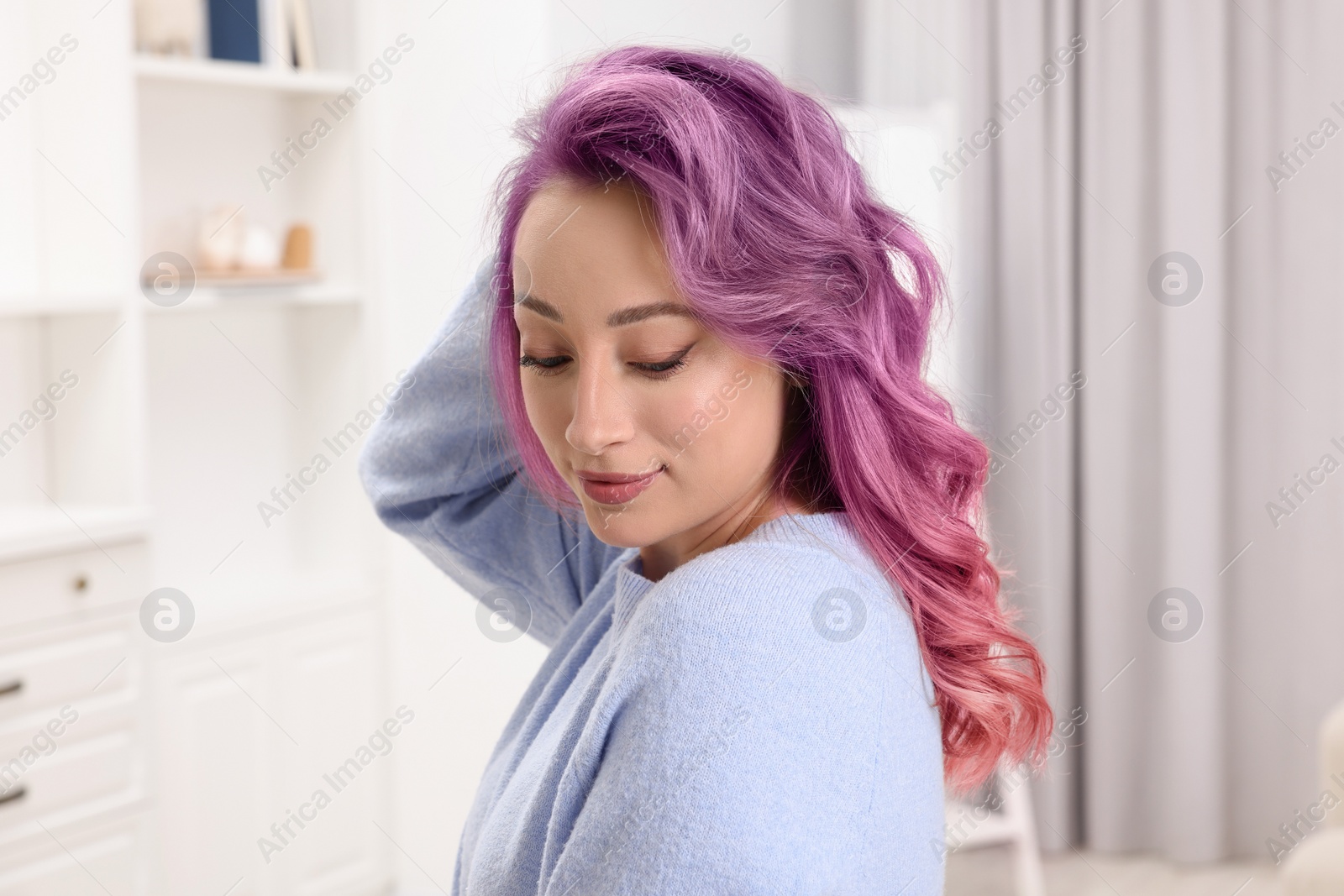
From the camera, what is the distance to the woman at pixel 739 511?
0.64 metres

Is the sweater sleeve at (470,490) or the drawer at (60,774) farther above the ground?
the sweater sleeve at (470,490)

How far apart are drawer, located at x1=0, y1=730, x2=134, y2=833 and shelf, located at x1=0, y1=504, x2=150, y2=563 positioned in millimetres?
339

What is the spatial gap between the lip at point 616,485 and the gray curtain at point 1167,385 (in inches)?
81.2

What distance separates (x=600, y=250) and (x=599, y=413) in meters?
0.10

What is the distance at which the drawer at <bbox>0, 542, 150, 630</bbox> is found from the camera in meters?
2.12

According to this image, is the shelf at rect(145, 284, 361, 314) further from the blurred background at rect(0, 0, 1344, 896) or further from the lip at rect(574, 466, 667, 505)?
the lip at rect(574, 466, 667, 505)

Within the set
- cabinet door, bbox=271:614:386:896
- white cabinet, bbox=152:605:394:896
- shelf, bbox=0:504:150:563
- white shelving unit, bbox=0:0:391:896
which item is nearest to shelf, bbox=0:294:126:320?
white shelving unit, bbox=0:0:391:896

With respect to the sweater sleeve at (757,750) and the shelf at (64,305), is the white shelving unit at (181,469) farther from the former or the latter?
the sweater sleeve at (757,750)

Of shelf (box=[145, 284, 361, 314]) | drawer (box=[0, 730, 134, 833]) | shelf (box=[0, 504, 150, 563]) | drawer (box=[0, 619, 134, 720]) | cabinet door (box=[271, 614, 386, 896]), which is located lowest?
cabinet door (box=[271, 614, 386, 896])

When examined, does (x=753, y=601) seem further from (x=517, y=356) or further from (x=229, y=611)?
(x=229, y=611)

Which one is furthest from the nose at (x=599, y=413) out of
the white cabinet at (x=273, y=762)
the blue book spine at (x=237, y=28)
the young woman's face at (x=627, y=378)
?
the blue book spine at (x=237, y=28)

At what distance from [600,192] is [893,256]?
232 millimetres

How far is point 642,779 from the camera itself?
64 cm

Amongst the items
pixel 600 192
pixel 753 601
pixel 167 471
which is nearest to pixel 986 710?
pixel 753 601
